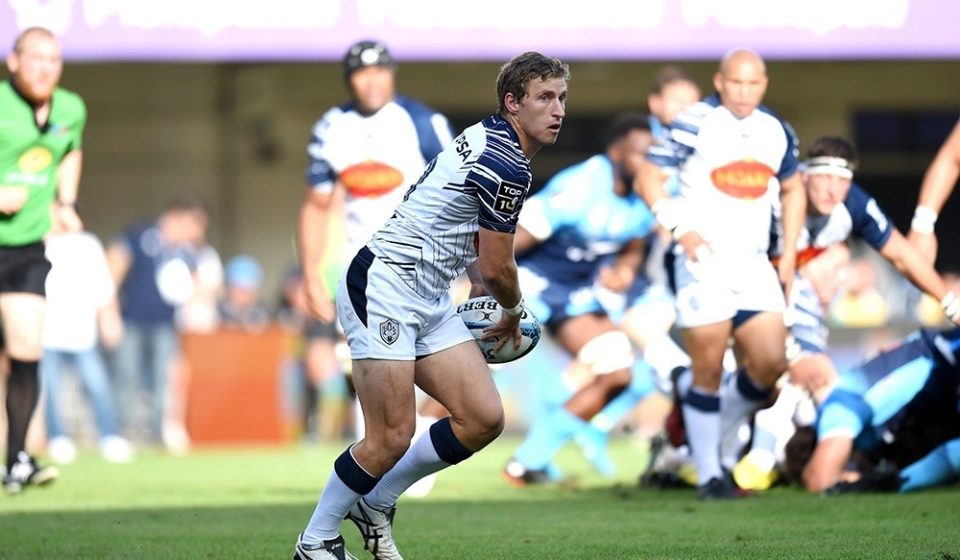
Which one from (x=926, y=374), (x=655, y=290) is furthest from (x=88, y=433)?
(x=926, y=374)

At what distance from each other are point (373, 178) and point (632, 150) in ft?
5.30

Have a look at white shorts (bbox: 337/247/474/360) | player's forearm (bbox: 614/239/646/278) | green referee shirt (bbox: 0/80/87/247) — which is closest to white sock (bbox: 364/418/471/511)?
white shorts (bbox: 337/247/474/360)

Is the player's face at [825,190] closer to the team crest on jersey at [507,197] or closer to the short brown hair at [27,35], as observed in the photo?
the team crest on jersey at [507,197]

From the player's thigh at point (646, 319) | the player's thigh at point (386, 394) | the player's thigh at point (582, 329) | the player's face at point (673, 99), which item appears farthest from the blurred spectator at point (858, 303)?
the player's thigh at point (386, 394)

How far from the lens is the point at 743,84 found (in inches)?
333

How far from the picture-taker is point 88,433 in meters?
16.5

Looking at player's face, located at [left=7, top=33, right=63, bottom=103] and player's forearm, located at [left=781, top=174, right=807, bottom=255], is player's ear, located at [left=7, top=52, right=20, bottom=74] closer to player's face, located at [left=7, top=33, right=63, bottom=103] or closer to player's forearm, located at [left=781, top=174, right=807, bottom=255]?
player's face, located at [left=7, top=33, right=63, bottom=103]

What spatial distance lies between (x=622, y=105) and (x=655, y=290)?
28.4 feet

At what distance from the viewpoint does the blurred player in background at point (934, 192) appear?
347 inches

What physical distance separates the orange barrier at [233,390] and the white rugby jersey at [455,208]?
33.3ft

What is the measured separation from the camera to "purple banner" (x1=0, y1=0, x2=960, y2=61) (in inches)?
508

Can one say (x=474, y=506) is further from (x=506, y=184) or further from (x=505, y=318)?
(x=506, y=184)

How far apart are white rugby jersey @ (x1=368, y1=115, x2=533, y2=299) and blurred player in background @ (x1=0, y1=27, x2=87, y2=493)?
4003 mm

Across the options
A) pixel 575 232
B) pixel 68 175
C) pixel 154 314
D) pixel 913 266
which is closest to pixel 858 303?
pixel 154 314
